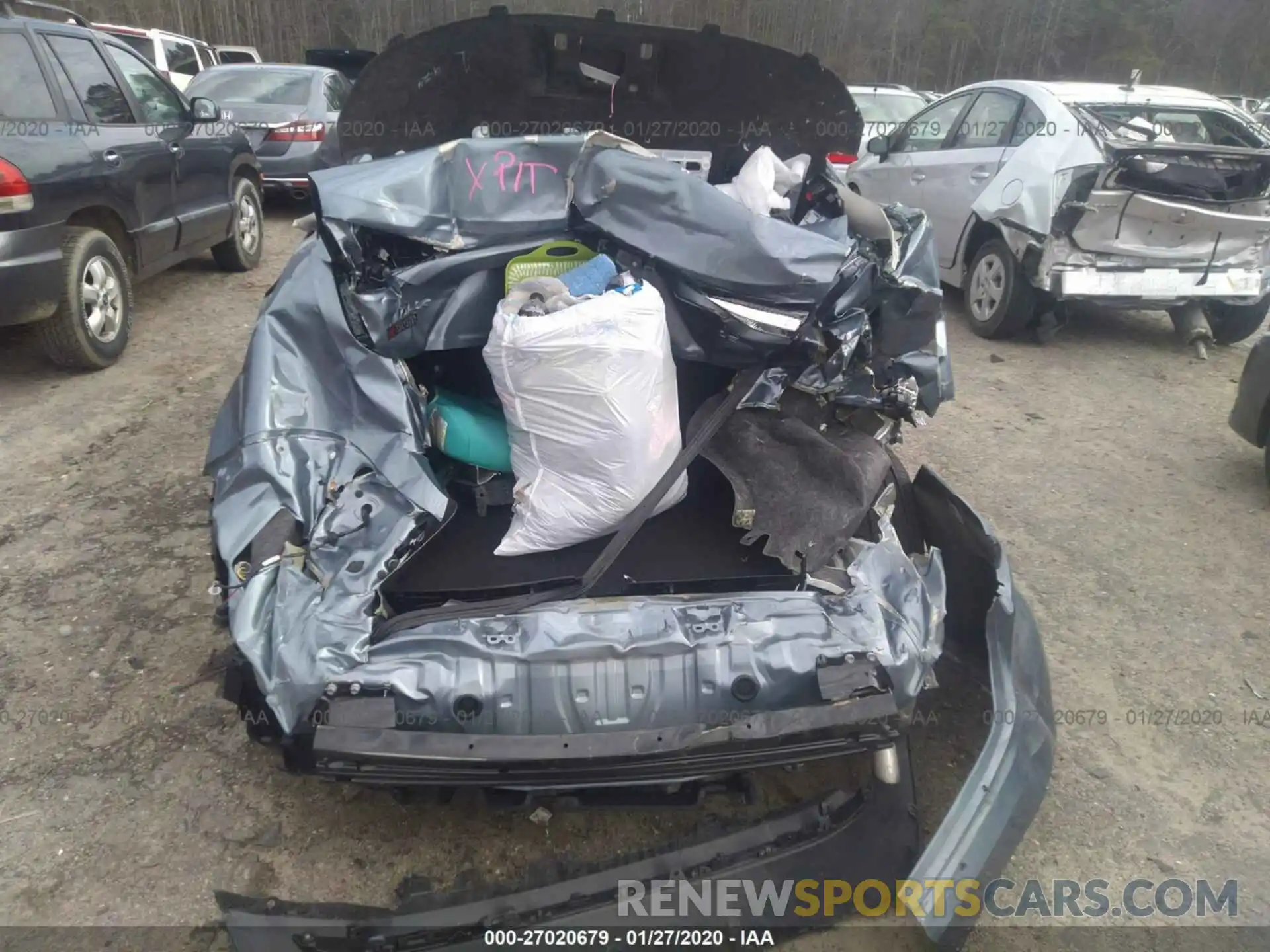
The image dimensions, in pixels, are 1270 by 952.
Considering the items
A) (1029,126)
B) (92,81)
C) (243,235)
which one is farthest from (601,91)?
(243,235)

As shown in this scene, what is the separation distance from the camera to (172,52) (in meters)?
11.8

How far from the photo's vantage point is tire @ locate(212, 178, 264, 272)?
6461 millimetres

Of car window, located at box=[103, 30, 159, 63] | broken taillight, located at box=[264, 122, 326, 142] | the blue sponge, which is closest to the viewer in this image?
the blue sponge

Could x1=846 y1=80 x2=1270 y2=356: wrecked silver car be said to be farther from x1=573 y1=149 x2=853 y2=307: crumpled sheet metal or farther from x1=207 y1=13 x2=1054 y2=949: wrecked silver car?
x1=573 y1=149 x2=853 y2=307: crumpled sheet metal

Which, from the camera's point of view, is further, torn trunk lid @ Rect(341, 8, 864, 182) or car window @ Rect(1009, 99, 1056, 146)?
car window @ Rect(1009, 99, 1056, 146)

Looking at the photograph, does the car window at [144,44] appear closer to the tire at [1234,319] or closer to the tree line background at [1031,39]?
the tire at [1234,319]

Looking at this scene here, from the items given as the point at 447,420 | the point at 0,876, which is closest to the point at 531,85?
the point at 447,420

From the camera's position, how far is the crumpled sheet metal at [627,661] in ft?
5.55

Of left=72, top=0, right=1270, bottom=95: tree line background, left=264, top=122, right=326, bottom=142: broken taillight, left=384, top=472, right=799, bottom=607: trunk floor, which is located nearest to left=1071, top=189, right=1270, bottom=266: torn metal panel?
left=384, top=472, right=799, bottom=607: trunk floor

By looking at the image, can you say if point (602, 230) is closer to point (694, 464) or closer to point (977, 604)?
point (694, 464)

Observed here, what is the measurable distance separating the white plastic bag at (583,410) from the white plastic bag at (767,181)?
1.99 feet

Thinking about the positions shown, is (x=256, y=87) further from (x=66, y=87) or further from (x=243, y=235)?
(x=66, y=87)

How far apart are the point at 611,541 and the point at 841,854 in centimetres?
89

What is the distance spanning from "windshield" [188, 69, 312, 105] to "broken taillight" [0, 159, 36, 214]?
493 centimetres
